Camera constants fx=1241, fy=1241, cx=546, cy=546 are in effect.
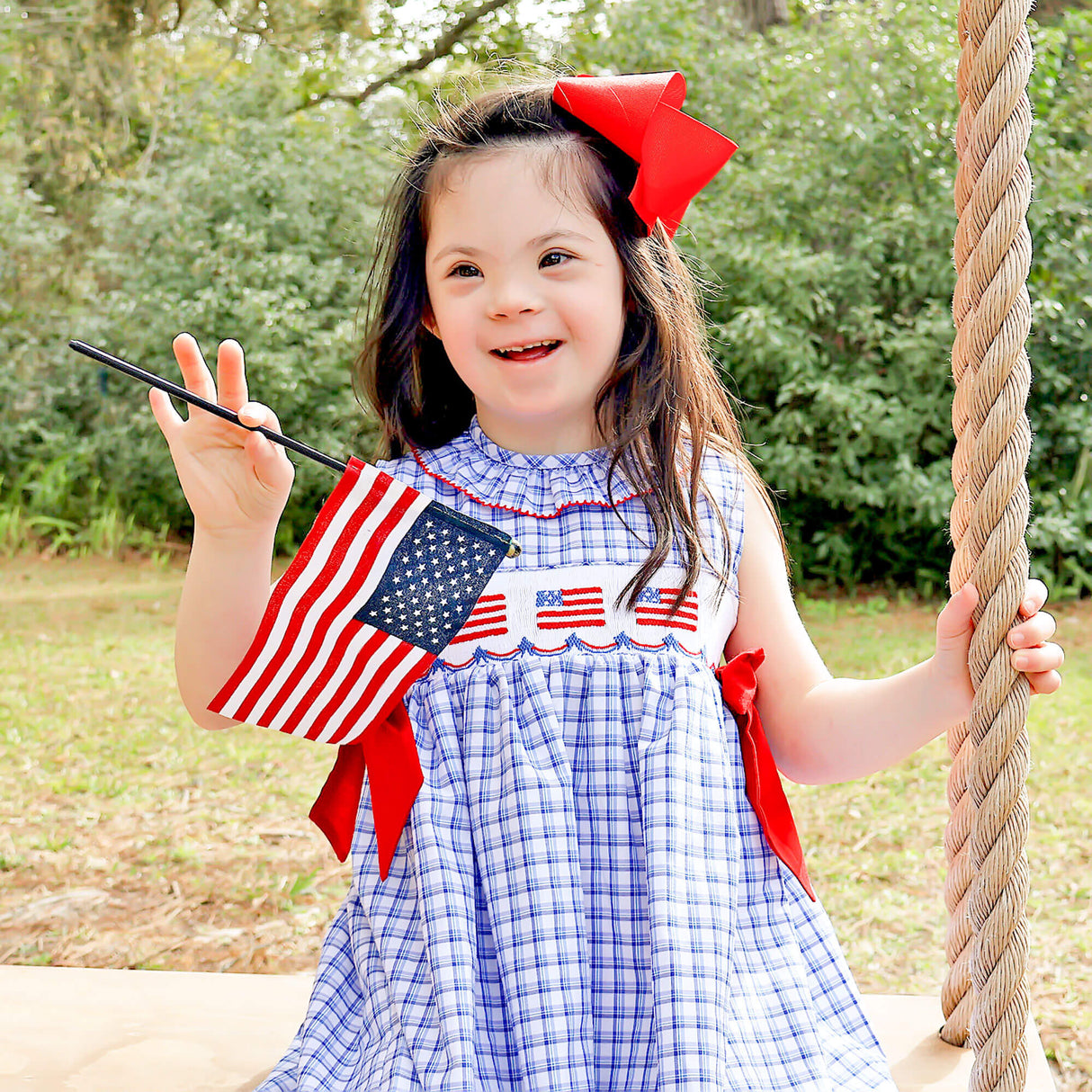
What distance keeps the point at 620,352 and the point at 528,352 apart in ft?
0.47

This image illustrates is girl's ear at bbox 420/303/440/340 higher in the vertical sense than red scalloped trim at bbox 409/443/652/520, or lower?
higher

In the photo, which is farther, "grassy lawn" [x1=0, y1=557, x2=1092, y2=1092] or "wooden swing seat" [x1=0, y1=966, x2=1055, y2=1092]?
"grassy lawn" [x1=0, y1=557, x2=1092, y2=1092]

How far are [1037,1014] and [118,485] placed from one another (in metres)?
5.45

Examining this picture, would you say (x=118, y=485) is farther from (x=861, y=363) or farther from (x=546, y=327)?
(x=546, y=327)

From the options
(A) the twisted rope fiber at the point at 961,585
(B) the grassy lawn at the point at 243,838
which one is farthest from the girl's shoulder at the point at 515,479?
(B) the grassy lawn at the point at 243,838

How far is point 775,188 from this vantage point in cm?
548

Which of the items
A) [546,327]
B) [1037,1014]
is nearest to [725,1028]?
[546,327]

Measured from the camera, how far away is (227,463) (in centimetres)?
126

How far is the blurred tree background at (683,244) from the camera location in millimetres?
5281

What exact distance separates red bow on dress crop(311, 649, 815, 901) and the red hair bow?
19.9 inches

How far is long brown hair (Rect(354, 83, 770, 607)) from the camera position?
135 centimetres

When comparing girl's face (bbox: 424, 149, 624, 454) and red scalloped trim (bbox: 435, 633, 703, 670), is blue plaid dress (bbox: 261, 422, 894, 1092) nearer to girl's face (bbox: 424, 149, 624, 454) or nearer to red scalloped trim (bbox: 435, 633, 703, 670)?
red scalloped trim (bbox: 435, 633, 703, 670)

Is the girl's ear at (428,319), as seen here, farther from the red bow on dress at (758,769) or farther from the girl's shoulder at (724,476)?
the red bow on dress at (758,769)

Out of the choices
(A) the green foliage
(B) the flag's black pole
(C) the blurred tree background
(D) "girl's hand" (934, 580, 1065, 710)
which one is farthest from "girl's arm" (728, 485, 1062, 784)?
(A) the green foliage
